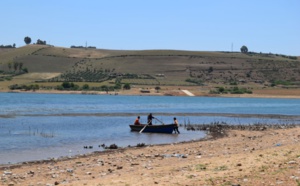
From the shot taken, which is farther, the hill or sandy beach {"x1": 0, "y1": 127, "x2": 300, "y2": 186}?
the hill

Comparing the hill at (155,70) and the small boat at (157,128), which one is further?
the hill at (155,70)

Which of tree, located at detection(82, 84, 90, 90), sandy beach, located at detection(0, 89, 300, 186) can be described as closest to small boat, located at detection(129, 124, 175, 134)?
sandy beach, located at detection(0, 89, 300, 186)

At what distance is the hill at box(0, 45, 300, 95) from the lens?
156m

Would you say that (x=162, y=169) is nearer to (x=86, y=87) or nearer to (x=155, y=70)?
(x=86, y=87)

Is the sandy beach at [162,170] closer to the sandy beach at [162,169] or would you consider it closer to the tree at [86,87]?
the sandy beach at [162,169]

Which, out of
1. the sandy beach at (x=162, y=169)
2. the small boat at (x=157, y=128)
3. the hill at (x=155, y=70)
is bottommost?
the small boat at (x=157, y=128)

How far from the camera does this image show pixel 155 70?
17238 cm

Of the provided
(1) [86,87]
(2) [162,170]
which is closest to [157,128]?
(2) [162,170]

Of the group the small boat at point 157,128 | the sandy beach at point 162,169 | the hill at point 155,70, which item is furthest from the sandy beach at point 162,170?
the hill at point 155,70

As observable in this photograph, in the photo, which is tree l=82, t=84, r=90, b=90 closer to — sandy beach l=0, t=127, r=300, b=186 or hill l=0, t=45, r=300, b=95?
hill l=0, t=45, r=300, b=95

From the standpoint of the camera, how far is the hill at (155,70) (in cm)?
15638

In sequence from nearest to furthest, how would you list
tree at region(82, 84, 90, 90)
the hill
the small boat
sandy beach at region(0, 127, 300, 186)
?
sandy beach at region(0, 127, 300, 186) → the small boat → tree at region(82, 84, 90, 90) → the hill

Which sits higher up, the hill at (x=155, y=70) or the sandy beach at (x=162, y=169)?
the hill at (x=155, y=70)

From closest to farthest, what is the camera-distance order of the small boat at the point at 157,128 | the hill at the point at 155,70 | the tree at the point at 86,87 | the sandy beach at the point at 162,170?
the sandy beach at the point at 162,170
the small boat at the point at 157,128
the tree at the point at 86,87
the hill at the point at 155,70
